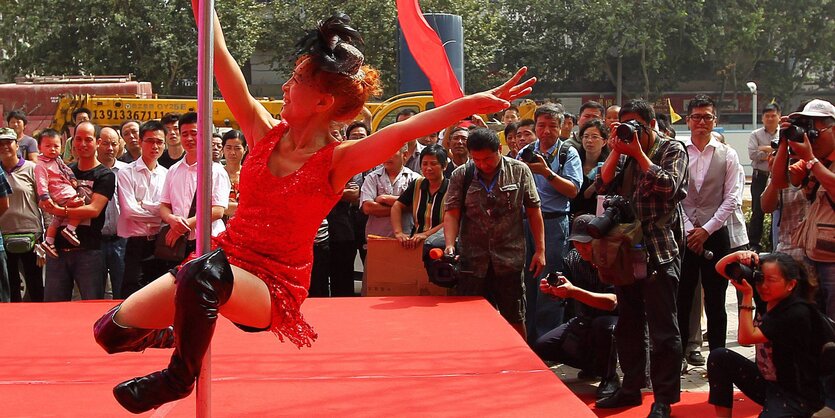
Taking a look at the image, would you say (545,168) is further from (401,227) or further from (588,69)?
(588,69)

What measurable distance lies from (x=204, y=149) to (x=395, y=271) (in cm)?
318

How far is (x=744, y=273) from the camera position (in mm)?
4520

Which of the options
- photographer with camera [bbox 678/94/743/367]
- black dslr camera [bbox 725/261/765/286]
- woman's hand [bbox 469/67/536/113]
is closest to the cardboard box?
photographer with camera [bbox 678/94/743/367]

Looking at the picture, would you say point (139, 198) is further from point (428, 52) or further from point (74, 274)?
point (428, 52)

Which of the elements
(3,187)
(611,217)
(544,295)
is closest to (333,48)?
(611,217)

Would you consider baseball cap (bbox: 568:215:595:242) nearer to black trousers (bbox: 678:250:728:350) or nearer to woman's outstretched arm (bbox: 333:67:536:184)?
black trousers (bbox: 678:250:728:350)

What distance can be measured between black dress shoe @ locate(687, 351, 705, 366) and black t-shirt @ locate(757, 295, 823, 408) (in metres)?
1.81

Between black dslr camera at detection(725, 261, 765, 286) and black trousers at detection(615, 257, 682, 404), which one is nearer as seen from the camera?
black dslr camera at detection(725, 261, 765, 286)

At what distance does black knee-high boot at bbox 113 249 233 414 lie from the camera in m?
3.11

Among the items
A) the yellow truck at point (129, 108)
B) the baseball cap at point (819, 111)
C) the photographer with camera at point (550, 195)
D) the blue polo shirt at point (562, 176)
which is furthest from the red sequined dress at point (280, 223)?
the yellow truck at point (129, 108)

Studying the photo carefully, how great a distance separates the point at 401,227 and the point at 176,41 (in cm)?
2069

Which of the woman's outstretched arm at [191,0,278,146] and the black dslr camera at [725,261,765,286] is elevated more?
the woman's outstretched arm at [191,0,278,146]

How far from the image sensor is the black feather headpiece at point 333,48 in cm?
345

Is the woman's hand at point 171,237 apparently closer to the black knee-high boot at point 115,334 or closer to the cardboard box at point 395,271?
the cardboard box at point 395,271
